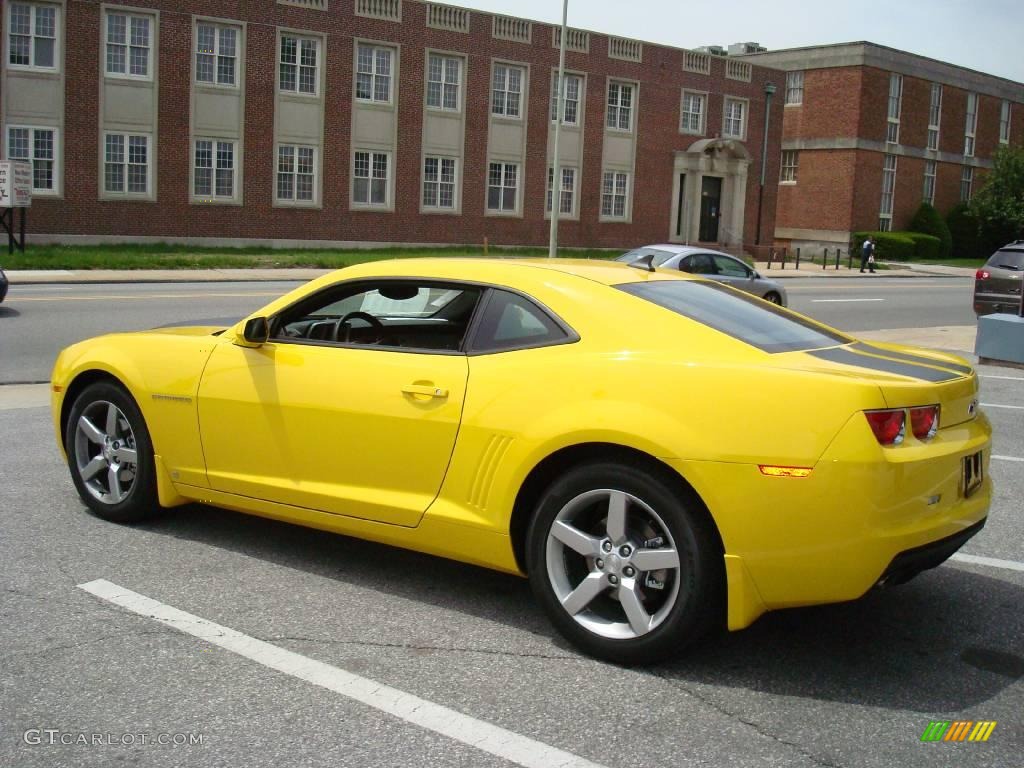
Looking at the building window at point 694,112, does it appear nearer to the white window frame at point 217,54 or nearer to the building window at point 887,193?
the building window at point 887,193

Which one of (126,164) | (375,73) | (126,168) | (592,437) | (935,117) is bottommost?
(592,437)

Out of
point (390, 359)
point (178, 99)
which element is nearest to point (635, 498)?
point (390, 359)

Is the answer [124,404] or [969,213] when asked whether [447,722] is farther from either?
[969,213]

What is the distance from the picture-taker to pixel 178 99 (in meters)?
36.2

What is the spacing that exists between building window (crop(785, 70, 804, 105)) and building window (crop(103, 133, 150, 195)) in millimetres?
35621

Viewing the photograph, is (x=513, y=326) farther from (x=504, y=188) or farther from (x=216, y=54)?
(x=504, y=188)

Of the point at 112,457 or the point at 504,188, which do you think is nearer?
the point at 112,457

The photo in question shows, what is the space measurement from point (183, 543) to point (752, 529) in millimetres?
3088

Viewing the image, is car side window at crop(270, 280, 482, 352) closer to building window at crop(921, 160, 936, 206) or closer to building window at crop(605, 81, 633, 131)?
building window at crop(605, 81, 633, 131)

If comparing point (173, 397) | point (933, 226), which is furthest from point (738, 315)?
point (933, 226)

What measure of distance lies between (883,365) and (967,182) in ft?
219

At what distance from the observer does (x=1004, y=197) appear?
58.4 meters

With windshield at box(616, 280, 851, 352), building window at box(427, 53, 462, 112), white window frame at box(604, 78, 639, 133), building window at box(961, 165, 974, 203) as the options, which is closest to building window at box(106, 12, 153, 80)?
building window at box(427, 53, 462, 112)

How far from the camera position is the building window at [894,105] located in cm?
5872
